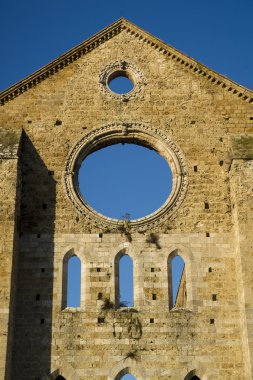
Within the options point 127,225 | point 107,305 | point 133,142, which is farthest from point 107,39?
point 107,305

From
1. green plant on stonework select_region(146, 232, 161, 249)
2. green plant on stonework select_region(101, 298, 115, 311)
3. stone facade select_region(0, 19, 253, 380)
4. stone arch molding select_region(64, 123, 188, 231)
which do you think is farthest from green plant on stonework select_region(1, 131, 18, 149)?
green plant on stonework select_region(101, 298, 115, 311)

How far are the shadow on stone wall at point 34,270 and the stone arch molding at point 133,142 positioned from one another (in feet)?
2.47

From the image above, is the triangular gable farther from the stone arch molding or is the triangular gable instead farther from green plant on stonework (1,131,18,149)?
the stone arch molding

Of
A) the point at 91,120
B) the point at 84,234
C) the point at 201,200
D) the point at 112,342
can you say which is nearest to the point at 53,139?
the point at 91,120

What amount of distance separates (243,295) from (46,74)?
996cm

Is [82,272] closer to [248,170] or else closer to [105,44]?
[248,170]

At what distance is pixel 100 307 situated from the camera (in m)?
20.6

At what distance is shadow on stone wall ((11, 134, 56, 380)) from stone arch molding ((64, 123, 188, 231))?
29.6 inches

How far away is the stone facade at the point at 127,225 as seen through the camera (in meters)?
20.0

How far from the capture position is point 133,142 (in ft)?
77.6

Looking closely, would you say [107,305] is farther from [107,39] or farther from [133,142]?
[107,39]

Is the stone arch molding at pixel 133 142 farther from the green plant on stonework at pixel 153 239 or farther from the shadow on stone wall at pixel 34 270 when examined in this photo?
the shadow on stone wall at pixel 34 270

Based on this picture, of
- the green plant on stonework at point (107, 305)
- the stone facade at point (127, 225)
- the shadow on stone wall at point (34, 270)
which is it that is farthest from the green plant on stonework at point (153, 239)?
the shadow on stone wall at point (34, 270)

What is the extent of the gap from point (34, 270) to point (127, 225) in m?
3.11
